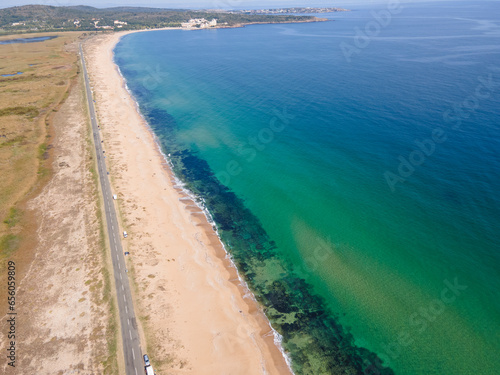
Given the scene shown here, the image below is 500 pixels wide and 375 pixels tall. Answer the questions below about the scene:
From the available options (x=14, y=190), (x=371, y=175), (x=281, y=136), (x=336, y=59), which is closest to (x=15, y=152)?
(x=14, y=190)

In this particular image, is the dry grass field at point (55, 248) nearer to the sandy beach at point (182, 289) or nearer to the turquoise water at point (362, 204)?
the sandy beach at point (182, 289)

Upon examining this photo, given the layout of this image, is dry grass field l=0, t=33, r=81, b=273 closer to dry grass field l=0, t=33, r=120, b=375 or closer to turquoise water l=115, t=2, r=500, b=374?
dry grass field l=0, t=33, r=120, b=375

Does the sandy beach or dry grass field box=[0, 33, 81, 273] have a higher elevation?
dry grass field box=[0, 33, 81, 273]

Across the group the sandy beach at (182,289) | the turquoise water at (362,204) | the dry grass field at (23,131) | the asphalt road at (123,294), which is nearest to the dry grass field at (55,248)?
the dry grass field at (23,131)

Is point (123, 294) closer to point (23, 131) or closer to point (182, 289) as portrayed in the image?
A: point (182, 289)

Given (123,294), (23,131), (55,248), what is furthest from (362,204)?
(23,131)

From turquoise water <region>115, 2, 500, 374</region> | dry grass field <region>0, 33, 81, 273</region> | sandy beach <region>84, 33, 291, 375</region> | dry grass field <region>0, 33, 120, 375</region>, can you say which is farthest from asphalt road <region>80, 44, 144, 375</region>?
turquoise water <region>115, 2, 500, 374</region>

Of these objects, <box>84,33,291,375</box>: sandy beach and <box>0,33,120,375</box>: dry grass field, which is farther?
<box>84,33,291,375</box>: sandy beach
